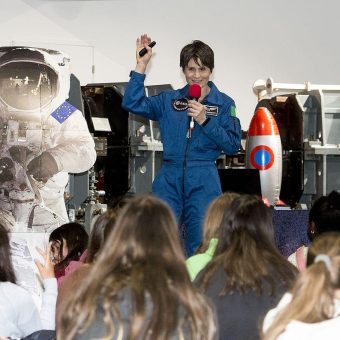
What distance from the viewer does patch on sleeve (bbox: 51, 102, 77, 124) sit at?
506cm

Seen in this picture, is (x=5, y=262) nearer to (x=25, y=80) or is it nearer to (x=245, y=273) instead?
(x=245, y=273)

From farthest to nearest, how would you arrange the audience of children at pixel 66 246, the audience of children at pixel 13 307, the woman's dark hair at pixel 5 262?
the audience of children at pixel 66 246 → the woman's dark hair at pixel 5 262 → the audience of children at pixel 13 307

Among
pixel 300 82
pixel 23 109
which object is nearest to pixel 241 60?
pixel 300 82

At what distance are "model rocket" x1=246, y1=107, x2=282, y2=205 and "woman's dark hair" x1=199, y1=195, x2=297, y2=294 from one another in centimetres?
360

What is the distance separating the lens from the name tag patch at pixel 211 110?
4509 mm

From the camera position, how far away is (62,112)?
5.08m

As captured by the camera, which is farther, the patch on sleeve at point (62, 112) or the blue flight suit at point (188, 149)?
the patch on sleeve at point (62, 112)

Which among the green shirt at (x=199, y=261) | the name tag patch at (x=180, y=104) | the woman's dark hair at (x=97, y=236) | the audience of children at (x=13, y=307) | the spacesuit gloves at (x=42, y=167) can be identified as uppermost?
the name tag patch at (x=180, y=104)

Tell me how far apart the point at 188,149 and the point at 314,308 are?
2218mm

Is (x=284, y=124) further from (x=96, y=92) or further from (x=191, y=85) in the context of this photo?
(x=191, y=85)

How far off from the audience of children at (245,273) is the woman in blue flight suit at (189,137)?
4.69ft

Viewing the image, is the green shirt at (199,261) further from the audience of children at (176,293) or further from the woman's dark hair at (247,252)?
the audience of children at (176,293)

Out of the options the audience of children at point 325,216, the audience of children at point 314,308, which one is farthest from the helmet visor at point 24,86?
the audience of children at point 314,308

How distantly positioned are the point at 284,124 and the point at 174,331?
5.25 meters
